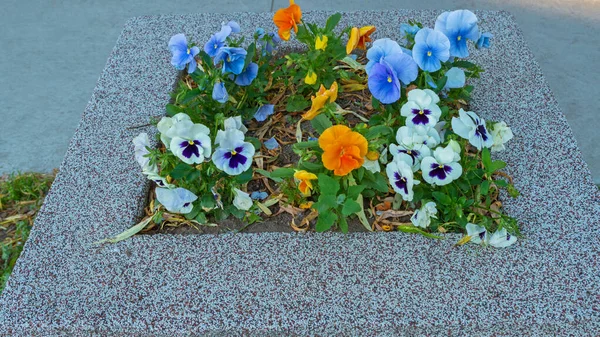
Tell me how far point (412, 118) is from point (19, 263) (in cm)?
121

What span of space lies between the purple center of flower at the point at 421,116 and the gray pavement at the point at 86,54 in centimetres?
134

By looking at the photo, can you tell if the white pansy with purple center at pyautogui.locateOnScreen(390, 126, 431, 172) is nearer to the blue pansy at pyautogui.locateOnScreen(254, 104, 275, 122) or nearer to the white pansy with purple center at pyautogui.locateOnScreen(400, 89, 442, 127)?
the white pansy with purple center at pyautogui.locateOnScreen(400, 89, 442, 127)

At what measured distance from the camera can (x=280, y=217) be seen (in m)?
1.76

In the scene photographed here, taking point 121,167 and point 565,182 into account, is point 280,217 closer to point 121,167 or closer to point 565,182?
point 121,167

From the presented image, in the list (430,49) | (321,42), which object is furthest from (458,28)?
(321,42)

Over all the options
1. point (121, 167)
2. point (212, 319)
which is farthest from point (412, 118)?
point (121, 167)

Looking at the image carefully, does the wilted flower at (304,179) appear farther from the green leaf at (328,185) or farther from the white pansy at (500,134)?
the white pansy at (500,134)

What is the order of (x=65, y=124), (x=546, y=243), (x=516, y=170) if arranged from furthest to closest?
(x=65, y=124) → (x=516, y=170) → (x=546, y=243)

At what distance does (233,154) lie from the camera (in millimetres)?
1670

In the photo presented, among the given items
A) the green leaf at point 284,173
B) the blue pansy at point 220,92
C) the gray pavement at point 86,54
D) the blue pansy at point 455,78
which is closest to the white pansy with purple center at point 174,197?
the green leaf at point 284,173

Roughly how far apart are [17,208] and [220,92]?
121cm

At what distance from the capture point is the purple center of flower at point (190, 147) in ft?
5.34

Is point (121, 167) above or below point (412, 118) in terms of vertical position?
below

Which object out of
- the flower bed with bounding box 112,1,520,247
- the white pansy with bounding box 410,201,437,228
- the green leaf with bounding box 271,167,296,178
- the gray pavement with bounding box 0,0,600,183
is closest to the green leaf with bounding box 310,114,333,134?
the flower bed with bounding box 112,1,520,247
